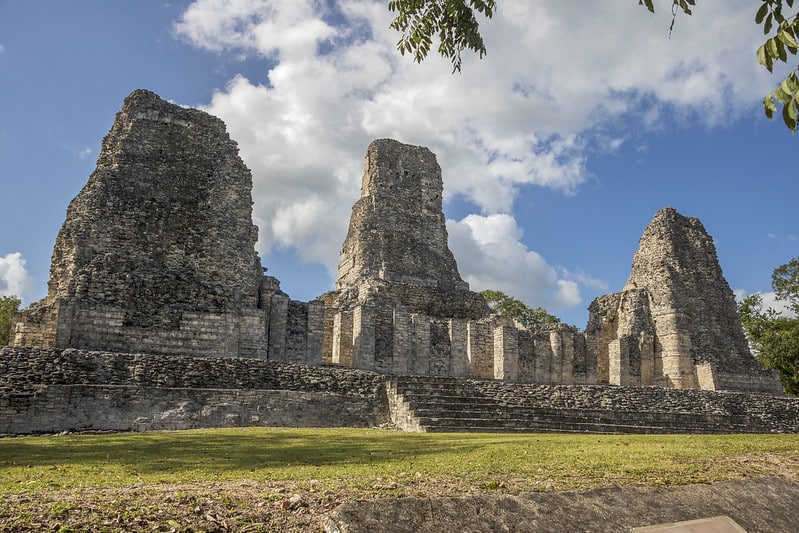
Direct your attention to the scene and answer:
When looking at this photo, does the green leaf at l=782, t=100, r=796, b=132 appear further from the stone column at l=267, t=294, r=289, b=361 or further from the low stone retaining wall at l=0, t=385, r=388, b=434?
the stone column at l=267, t=294, r=289, b=361

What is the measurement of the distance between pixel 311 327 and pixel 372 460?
1322cm

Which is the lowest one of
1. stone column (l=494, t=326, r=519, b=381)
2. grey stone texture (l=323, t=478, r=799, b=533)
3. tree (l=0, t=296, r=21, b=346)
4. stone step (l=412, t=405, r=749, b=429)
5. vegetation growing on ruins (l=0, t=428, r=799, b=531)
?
grey stone texture (l=323, t=478, r=799, b=533)

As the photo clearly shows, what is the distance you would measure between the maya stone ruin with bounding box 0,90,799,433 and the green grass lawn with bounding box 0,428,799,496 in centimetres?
255

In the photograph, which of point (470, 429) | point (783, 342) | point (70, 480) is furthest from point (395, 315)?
point (783, 342)

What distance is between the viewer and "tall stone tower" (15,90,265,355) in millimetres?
18500

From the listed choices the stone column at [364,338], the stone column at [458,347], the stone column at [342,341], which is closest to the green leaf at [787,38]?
the stone column at [364,338]

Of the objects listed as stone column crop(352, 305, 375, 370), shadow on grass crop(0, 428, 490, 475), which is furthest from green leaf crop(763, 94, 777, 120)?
stone column crop(352, 305, 375, 370)

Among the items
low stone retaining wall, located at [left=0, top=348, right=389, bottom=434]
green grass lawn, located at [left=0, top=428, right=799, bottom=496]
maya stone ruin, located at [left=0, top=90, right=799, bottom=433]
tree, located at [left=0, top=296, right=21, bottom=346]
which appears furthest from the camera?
tree, located at [left=0, top=296, right=21, bottom=346]

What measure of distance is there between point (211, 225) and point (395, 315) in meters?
7.18

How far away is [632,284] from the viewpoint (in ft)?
112

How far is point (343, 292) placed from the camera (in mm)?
28188

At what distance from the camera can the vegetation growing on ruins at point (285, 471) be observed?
16.7 ft

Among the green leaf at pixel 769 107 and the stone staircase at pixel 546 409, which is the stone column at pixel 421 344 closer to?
the stone staircase at pixel 546 409

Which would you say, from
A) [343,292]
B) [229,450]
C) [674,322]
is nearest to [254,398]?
[229,450]
